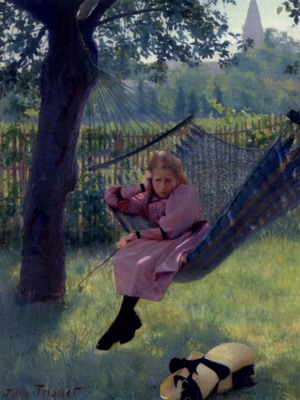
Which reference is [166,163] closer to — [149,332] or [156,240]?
[156,240]

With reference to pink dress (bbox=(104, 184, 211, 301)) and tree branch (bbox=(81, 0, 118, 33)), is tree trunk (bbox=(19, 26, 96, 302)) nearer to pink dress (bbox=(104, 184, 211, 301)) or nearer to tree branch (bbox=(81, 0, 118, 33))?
tree branch (bbox=(81, 0, 118, 33))

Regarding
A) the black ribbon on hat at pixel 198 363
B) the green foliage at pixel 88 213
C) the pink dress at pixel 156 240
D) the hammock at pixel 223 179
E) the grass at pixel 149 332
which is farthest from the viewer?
the green foliage at pixel 88 213

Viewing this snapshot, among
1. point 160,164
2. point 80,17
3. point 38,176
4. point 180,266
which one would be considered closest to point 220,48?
point 80,17

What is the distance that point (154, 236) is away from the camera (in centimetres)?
464

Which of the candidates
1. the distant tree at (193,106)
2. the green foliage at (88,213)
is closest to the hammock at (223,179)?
the distant tree at (193,106)

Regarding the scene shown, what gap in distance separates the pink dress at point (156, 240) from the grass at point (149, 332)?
0.57m

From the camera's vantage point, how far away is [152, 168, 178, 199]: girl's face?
469 centimetres

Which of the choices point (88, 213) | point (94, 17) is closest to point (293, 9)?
point (94, 17)

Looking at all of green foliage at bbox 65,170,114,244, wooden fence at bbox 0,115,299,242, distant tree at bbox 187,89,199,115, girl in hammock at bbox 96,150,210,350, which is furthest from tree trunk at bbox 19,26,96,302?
wooden fence at bbox 0,115,299,242

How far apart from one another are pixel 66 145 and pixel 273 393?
7.89 feet

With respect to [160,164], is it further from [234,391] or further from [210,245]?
[234,391]
